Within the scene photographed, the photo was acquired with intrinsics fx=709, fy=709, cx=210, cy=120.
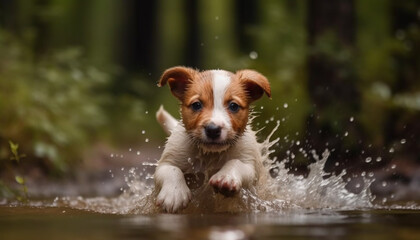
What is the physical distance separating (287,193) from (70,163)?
6.08 meters

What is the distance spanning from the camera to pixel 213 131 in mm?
5473

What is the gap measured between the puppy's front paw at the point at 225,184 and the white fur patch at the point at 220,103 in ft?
1.22

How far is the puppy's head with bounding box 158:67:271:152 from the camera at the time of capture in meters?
5.55

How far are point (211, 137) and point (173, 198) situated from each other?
560 mm

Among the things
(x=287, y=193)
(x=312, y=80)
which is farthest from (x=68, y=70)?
(x=287, y=193)

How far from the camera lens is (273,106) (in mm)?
13039

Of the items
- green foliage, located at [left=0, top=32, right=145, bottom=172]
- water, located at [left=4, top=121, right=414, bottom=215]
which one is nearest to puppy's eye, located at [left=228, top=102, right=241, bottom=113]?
water, located at [left=4, top=121, right=414, bottom=215]

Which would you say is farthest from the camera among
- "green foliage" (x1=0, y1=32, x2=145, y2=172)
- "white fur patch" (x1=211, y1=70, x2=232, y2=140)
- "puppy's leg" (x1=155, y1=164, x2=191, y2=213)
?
"green foliage" (x1=0, y1=32, x2=145, y2=172)

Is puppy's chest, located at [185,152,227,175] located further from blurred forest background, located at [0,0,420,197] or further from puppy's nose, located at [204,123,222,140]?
blurred forest background, located at [0,0,420,197]

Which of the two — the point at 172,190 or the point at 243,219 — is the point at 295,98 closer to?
the point at 172,190

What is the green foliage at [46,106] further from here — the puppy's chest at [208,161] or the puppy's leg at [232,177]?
the puppy's leg at [232,177]

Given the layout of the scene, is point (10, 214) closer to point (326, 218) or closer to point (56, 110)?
point (326, 218)

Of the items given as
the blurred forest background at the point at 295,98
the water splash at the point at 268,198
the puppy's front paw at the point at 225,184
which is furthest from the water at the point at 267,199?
the blurred forest background at the point at 295,98

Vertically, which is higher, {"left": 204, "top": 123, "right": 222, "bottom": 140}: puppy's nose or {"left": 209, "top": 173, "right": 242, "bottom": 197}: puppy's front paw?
{"left": 204, "top": 123, "right": 222, "bottom": 140}: puppy's nose
